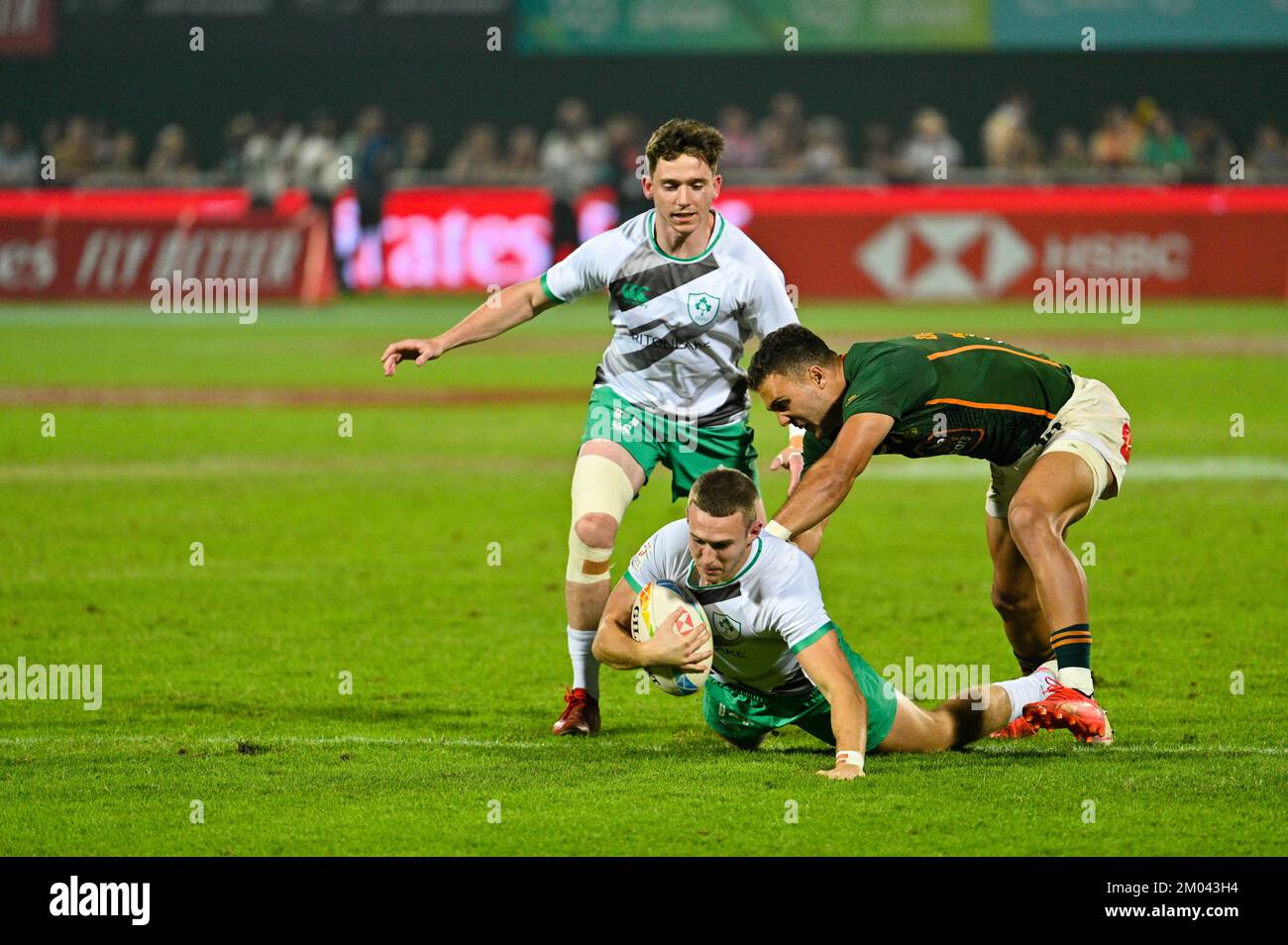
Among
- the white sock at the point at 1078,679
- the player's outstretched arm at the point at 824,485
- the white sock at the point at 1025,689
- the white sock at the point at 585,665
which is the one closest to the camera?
the player's outstretched arm at the point at 824,485

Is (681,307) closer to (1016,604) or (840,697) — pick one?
(1016,604)

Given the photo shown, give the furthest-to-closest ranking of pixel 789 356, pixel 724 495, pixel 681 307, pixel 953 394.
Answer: pixel 681 307 < pixel 953 394 < pixel 789 356 < pixel 724 495

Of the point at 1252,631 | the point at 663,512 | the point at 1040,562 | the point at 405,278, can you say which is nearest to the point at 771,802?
the point at 1040,562

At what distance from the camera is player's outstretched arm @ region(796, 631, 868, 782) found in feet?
21.4

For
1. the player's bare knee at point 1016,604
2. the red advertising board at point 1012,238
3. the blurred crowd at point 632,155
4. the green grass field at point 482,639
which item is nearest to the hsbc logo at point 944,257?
the red advertising board at point 1012,238

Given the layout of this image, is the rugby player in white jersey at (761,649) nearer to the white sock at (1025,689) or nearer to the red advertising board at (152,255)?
the white sock at (1025,689)

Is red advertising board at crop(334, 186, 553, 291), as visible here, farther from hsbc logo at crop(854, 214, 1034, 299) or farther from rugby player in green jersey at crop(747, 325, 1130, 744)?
rugby player in green jersey at crop(747, 325, 1130, 744)

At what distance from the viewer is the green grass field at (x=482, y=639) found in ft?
20.4

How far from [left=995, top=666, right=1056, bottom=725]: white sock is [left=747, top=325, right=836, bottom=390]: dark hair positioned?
5.17 feet

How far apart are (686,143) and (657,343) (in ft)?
3.10

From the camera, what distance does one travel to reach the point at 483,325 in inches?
310

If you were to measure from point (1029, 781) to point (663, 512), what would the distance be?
24.4 ft

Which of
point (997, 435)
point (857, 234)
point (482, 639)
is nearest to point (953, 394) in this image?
point (997, 435)

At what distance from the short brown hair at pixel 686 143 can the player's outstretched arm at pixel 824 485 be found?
5.15ft
